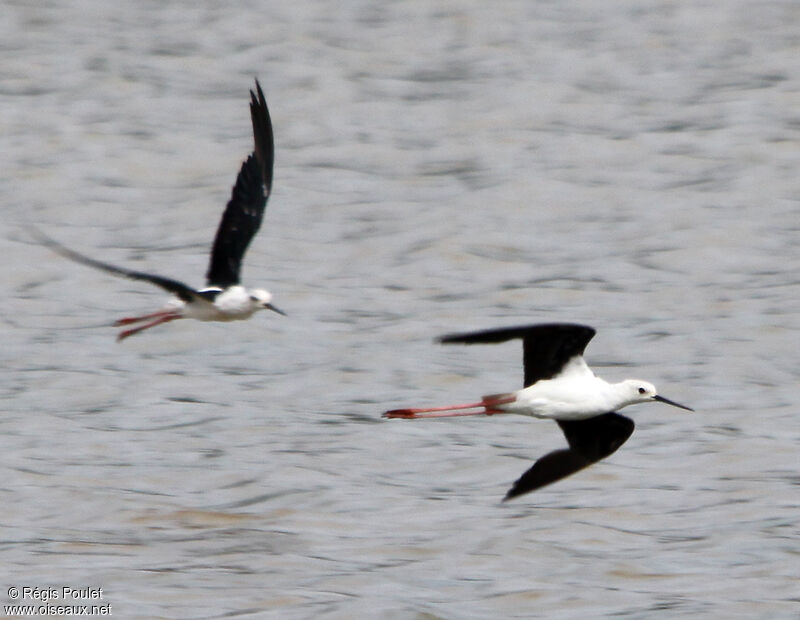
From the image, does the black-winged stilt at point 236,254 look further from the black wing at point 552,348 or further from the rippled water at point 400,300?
the black wing at point 552,348

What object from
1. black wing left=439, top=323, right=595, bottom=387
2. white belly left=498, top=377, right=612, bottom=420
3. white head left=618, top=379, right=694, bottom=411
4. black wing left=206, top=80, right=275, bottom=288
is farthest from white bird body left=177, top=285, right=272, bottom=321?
white head left=618, top=379, right=694, bottom=411

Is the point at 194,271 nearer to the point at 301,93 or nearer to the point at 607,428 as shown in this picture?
the point at 301,93

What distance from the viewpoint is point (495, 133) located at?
17.8m

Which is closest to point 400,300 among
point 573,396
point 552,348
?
point 552,348

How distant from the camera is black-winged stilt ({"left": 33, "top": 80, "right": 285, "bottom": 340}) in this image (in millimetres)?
10125

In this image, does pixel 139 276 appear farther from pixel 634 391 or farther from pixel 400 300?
pixel 400 300

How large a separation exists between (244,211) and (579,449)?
318cm

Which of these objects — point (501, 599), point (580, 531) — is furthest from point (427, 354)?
point (501, 599)

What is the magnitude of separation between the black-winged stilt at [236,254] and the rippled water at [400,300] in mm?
1137

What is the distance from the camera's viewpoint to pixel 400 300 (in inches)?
561

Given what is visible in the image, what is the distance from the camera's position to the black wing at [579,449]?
8.12 meters

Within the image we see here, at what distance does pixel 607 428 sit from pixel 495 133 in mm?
9640

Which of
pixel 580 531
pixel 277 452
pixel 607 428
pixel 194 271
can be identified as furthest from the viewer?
pixel 194 271

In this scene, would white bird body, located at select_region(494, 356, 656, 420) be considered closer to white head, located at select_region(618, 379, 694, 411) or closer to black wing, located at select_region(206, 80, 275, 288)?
white head, located at select_region(618, 379, 694, 411)
